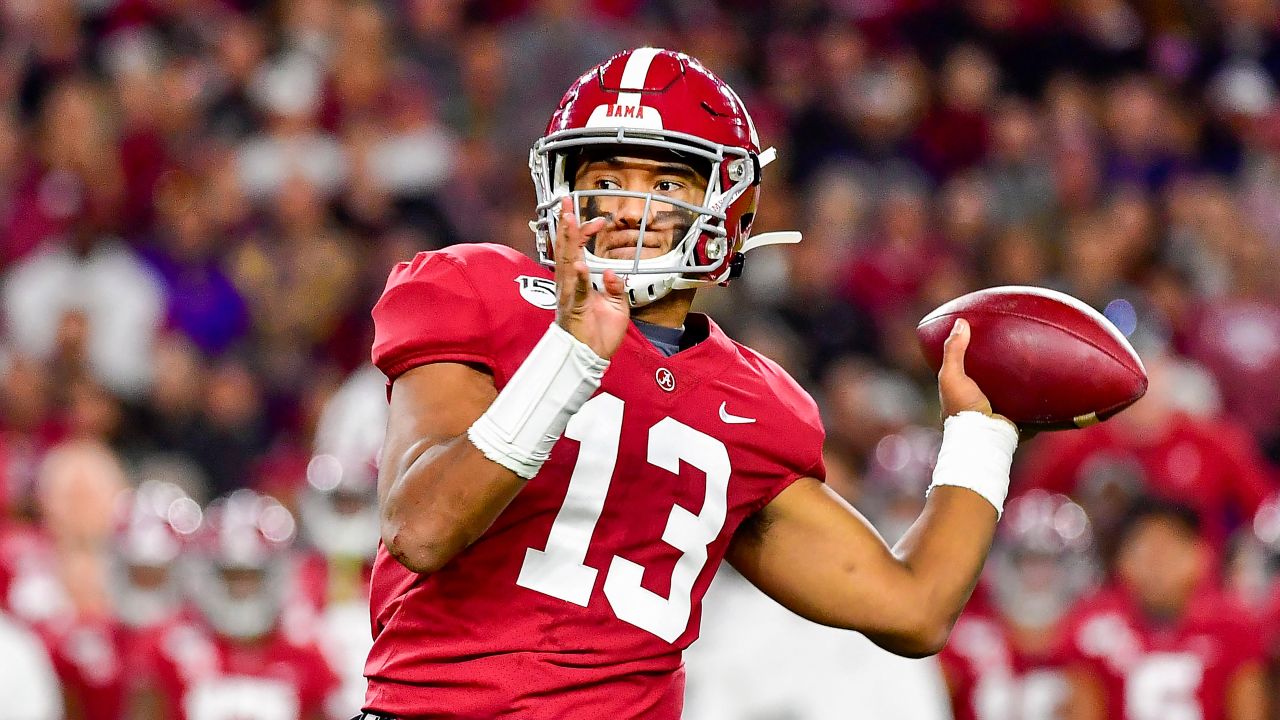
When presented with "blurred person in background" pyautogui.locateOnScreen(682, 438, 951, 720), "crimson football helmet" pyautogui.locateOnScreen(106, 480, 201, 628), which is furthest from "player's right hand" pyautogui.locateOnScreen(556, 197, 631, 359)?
"crimson football helmet" pyautogui.locateOnScreen(106, 480, 201, 628)

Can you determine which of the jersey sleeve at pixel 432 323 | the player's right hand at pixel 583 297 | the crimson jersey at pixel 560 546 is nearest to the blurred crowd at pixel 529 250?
the crimson jersey at pixel 560 546

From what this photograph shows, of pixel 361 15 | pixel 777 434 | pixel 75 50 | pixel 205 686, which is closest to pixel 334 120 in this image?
pixel 361 15

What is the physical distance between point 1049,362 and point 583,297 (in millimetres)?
811

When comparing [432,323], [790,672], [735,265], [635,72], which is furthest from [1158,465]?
[432,323]

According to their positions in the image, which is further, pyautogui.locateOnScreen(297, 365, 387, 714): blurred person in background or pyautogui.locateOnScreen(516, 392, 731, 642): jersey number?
pyautogui.locateOnScreen(297, 365, 387, 714): blurred person in background

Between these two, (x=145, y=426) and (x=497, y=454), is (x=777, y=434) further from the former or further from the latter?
(x=145, y=426)

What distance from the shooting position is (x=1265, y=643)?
4.95 metres

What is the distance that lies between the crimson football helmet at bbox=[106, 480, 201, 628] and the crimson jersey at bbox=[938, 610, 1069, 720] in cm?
254

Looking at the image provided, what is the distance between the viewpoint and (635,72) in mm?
2463

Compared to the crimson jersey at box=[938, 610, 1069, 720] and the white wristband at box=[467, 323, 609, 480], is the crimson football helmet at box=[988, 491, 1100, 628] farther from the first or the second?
the white wristband at box=[467, 323, 609, 480]

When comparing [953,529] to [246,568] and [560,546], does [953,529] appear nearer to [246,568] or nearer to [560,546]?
[560,546]

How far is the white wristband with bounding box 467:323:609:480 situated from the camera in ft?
6.64

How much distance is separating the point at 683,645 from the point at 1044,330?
2.23ft

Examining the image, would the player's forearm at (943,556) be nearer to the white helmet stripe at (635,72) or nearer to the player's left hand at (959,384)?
the player's left hand at (959,384)
